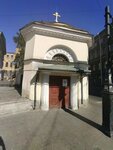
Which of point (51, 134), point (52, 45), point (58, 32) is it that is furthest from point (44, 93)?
point (58, 32)

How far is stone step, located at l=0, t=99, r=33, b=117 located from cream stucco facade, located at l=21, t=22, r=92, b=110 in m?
0.64

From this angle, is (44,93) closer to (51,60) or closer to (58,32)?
(51,60)

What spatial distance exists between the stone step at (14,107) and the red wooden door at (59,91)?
1.85m

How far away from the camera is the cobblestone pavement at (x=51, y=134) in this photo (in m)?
5.35

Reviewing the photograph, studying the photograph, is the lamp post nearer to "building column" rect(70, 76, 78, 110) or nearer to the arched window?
"building column" rect(70, 76, 78, 110)

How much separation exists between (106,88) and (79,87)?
5503mm

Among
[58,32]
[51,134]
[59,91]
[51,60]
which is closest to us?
[51,134]

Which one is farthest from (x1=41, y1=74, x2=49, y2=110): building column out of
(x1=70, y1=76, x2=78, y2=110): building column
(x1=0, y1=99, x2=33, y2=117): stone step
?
(x1=70, y1=76, x2=78, y2=110): building column

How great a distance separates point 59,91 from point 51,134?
5.52 metres

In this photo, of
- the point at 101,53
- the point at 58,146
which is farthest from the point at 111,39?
the point at 101,53

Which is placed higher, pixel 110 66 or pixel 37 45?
pixel 37 45

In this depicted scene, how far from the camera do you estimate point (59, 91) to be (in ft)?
38.7

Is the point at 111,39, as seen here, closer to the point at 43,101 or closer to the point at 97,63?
the point at 43,101

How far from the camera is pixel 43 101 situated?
10.8 metres
